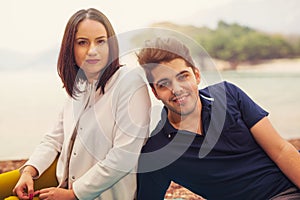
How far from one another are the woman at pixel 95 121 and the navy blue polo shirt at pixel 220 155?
9cm

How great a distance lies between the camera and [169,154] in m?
1.54

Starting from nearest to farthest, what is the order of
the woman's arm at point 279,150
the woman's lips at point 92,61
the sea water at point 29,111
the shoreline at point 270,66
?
the woman's arm at point 279,150
the woman's lips at point 92,61
the sea water at point 29,111
the shoreline at point 270,66

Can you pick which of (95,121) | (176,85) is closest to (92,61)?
(95,121)

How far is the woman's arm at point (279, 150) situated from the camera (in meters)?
1.49

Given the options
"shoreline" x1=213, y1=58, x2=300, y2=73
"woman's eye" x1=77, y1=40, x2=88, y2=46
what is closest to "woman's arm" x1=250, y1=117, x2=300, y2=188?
"woman's eye" x1=77, y1=40, x2=88, y2=46

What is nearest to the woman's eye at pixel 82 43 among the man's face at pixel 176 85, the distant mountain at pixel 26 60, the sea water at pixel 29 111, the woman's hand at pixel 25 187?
the man's face at pixel 176 85

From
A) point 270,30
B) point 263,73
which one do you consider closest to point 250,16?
point 270,30

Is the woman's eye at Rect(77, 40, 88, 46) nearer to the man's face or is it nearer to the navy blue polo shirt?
the man's face

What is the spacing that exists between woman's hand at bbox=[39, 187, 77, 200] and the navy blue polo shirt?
282 millimetres

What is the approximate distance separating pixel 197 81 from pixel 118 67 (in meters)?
0.30

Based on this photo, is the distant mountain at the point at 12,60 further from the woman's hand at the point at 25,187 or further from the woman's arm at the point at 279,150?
the woman's arm at the point at 279,150

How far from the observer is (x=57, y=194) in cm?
152

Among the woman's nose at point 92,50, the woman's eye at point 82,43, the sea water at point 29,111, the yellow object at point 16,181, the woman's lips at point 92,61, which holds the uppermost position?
the woman's eye at point 82,43

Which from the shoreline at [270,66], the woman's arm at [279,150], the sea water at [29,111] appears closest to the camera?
the woman's arm at [279,150]
